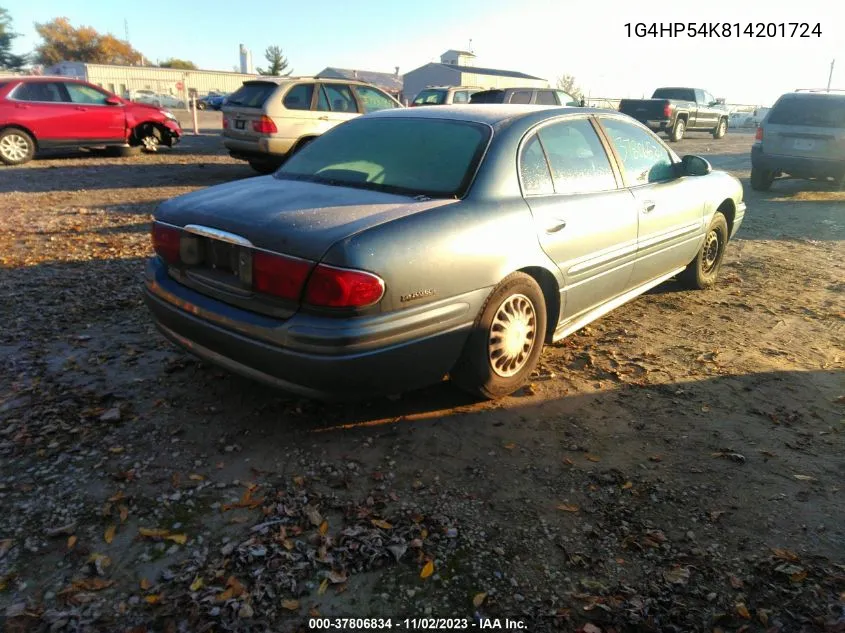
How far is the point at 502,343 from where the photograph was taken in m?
3.48

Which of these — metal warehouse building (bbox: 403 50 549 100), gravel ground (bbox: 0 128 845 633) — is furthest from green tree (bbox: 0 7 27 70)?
gravel ground (bbox: 0 128 845 633)

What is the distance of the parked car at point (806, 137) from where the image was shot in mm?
10500

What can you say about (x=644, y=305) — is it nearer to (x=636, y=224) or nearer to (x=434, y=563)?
(x=636, y=224)

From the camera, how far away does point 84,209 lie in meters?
8.50

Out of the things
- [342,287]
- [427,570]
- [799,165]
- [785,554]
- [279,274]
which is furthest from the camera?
[799,165]

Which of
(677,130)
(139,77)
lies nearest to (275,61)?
(139,77)

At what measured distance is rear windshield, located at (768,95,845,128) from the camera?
1059 cm

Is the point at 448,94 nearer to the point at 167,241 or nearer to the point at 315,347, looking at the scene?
the point at 167,241

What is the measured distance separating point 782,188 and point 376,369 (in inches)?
496

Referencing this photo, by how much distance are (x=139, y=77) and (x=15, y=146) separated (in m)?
52.5

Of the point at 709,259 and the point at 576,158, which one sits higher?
the point at 576,158

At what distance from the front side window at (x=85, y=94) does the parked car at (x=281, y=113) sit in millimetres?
3860

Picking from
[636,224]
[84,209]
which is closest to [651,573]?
[636,224]

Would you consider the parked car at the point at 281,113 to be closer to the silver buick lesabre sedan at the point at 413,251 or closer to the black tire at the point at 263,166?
the black tire at the point at 263,166
